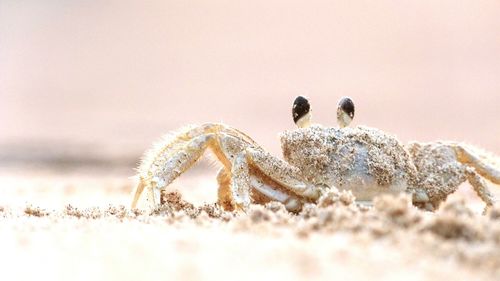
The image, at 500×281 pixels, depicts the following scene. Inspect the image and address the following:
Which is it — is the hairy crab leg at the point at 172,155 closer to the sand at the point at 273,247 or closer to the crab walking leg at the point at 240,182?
the crab walking leg at the point at 240,182

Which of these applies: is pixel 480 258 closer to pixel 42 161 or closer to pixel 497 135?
pixel 42 161

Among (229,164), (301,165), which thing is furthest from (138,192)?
(301,165)

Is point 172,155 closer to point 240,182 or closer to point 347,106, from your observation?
point 240,182

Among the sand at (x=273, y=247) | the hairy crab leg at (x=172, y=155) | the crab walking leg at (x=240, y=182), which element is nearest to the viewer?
the sand at (x=273, y=247)

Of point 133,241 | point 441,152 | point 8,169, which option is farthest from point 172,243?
point 8,169

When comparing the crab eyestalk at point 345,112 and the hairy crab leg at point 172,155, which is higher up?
the crab eyestalk at point 345,112

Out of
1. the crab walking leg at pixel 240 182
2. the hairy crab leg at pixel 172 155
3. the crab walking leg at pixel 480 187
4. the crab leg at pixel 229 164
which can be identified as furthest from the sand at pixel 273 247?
the crab walking leg at pixel 480 187

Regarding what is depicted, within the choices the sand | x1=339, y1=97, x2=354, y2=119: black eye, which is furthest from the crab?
the sand
